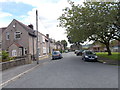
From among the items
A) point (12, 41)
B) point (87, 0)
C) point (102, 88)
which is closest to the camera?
point (102, 88)

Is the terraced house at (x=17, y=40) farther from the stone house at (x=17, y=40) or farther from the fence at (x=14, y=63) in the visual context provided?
the fence at (x=14, y=63)

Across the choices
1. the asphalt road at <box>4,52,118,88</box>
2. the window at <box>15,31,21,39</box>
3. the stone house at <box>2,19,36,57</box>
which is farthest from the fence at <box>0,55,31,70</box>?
the window at <box>15,31,21,39</box>

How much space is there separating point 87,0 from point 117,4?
14.2 feet

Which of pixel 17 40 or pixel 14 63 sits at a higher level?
pixel 17 40

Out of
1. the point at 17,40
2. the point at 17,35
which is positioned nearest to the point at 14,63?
the point at 17,40

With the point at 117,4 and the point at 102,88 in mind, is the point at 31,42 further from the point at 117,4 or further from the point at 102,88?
the point at 102,88

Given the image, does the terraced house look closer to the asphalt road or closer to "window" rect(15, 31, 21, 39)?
"window" rect(15, 31, 21, 39)

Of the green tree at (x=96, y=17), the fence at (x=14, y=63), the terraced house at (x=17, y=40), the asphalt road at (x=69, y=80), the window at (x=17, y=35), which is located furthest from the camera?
the window at (x=17, y=35)

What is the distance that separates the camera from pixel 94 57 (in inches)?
771

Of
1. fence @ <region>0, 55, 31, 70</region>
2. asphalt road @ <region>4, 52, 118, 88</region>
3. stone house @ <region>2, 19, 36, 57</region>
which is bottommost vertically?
asphalt road @ <region>4, 52, 118, 88</region>

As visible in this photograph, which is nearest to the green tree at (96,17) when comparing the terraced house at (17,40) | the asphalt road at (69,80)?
the asphalt road at (69,80)

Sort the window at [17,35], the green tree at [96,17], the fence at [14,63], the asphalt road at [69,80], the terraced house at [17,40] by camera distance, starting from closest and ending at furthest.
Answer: the asphalt road at [69,80] < the fence at [14,63] < the green tree at [96,17] < the terraced house at [17,40] < the window at [17,35]

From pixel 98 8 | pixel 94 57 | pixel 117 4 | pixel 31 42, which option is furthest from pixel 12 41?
pixel 117 4

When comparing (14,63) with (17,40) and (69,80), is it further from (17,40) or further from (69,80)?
(17,40)
